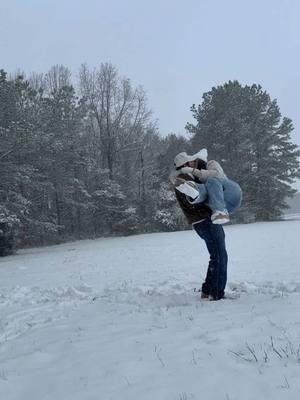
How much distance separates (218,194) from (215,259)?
35.3 inches

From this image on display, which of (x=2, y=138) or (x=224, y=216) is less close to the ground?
(x=2, y=138)

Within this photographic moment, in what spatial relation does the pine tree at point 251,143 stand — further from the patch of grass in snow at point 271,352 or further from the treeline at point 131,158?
the patch of grass in snow at point 271,352

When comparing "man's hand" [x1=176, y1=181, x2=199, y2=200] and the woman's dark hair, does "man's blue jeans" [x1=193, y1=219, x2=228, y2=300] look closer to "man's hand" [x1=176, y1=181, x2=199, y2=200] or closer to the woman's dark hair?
"man's hand" [x1=176, y1=181, x2=199, y2=200]

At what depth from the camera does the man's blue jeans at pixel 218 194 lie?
19.6 ft

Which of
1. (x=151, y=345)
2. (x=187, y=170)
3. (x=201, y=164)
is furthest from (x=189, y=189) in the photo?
(x=151, y=345)

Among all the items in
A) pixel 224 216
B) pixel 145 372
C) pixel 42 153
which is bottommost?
pixel 145 372

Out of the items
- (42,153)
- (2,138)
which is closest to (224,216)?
(2,138)

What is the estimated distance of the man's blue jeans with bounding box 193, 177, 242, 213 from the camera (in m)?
5.97

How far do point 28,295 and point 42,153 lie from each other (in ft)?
56.7

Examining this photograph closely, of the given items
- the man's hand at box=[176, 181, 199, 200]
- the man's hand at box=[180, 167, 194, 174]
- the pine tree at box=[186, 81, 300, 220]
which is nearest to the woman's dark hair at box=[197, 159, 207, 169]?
the man's hand at box=[180, 167, 194, 174]

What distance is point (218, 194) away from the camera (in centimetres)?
602

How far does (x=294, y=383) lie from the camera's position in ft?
9.80

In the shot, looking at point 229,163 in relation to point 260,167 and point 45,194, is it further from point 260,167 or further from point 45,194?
point 45,194

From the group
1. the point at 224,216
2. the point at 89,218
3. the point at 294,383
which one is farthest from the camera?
the point at 89,218
